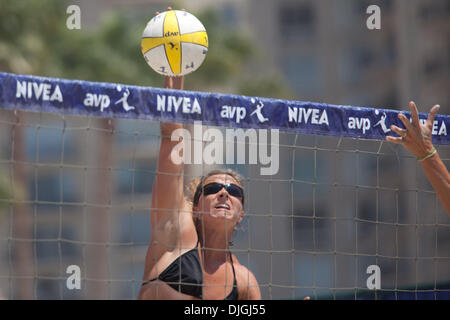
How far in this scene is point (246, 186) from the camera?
29.6ft

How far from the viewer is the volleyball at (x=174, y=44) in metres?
5.65

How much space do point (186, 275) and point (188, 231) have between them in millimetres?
277

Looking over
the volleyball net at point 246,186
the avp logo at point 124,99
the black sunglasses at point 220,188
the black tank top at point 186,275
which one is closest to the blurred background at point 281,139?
the volleyball net at point 246,186

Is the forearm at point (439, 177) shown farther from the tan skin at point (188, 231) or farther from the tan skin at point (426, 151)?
the tan skin at point (188, 231)

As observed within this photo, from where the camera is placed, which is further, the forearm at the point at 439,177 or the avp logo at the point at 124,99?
the avp logo at the point at 124,99

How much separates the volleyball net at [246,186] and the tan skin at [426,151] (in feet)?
2.64

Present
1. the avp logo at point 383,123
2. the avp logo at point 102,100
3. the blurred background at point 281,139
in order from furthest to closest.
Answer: the blurred background at point 281,139
the avp logo at point 383,123
the avp logo at point 102,100

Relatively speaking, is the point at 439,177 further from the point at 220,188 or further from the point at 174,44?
the point at 174,44

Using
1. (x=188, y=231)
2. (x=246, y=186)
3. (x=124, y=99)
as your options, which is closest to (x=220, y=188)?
(x=188, y=231)

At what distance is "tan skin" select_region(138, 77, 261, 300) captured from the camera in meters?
5.18

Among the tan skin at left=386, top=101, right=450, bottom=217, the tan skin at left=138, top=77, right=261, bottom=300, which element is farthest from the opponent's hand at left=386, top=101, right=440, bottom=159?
the tan skin at left=138, top=77, right=261, bottom=300

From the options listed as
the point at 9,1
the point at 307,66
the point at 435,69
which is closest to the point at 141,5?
the point at 307,66

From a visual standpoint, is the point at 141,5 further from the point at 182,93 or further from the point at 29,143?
the point at 182,93

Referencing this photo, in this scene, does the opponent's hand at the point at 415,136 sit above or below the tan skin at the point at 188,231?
above
